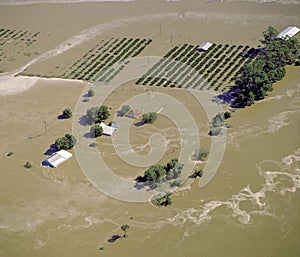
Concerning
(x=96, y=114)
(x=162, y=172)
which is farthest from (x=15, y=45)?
(x=162, y=172)

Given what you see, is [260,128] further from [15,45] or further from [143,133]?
[15,45]

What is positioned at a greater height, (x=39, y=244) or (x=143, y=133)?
(x=143, y=133)

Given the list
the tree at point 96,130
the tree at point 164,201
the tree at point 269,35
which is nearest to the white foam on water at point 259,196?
the tree at point 164,201

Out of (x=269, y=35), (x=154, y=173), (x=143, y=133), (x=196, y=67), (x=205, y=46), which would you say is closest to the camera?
(x=154, y=173)

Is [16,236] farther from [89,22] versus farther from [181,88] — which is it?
[89,22]

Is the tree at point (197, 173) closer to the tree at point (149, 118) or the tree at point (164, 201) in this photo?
the tree at point (164, 201)

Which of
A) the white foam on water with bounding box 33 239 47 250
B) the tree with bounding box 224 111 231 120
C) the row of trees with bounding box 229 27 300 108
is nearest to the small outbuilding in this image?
the white foam on water with bounding box 33 239 47 250
